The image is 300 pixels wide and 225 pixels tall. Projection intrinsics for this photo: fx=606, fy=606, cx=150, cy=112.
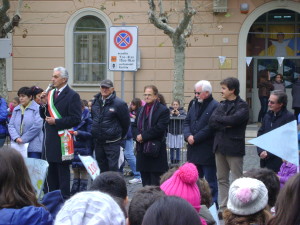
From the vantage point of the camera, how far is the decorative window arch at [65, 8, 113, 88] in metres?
20.4

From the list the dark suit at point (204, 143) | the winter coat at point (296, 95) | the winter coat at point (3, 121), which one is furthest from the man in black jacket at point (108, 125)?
the winter coat at point (296, 95)

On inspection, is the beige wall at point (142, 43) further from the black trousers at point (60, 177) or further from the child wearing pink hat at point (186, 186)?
the child wearing pink hat at point (186, 186)

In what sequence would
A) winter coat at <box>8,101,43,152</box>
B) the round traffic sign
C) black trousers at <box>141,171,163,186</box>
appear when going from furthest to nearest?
the round traffic sign, winter coat at <box>8,101,43,152</box>, black trousers at <box>141,171,163,186</box>

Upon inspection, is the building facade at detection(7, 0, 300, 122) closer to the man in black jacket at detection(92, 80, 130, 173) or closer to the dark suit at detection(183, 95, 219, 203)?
the man in black jacket at detection(92, 80, 130, 173)

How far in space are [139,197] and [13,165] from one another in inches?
30.4

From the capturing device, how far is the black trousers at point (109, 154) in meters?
8.48

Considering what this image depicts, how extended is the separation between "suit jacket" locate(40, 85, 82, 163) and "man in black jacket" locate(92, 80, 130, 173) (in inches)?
19.4

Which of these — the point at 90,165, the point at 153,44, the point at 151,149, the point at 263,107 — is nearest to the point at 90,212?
the point at 90,165

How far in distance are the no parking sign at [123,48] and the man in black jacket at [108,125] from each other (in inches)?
80.0

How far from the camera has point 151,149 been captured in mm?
8211

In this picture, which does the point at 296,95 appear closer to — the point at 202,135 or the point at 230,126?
the point at 202,135

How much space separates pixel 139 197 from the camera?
3.67m

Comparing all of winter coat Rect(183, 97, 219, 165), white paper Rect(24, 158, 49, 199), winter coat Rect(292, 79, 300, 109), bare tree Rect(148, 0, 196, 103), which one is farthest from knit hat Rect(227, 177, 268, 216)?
winter coat Rect(292, 79, 300, 109)

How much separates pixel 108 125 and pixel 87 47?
12.7 m
